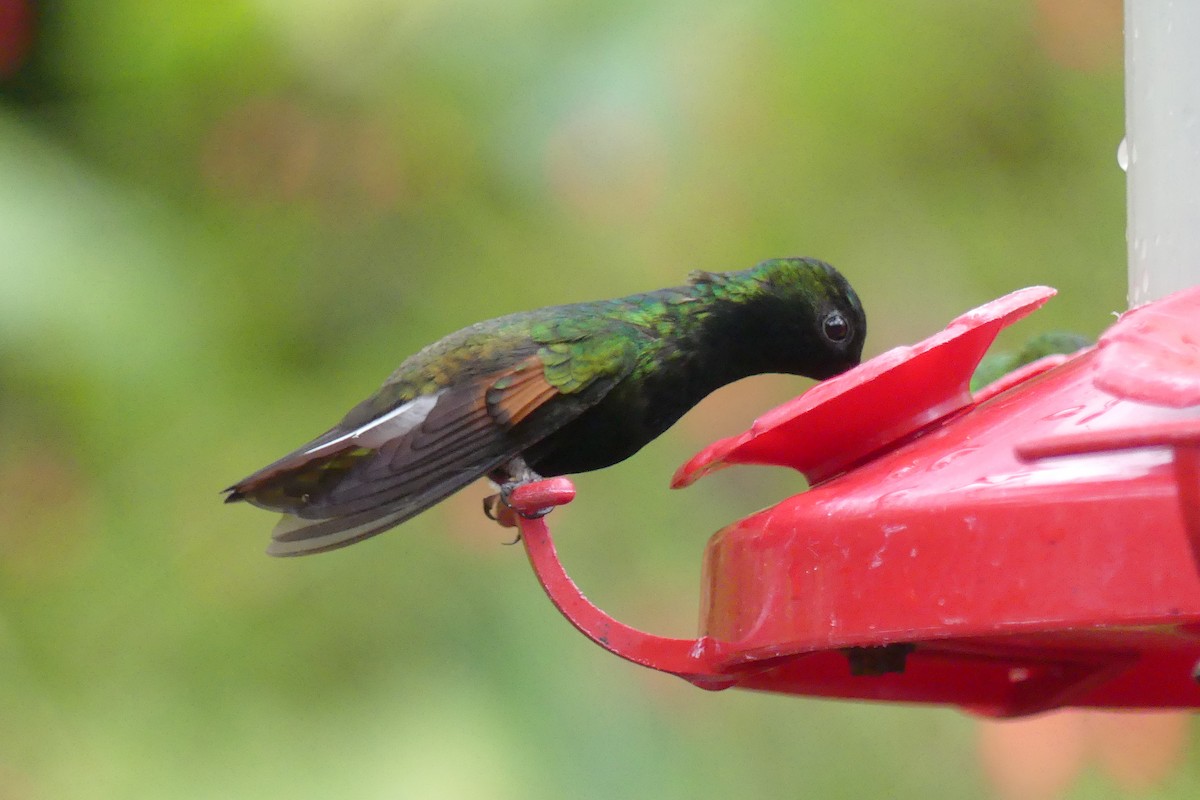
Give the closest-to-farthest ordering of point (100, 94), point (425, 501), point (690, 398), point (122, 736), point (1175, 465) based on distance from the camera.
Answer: point (1175, 465)
point (425, 501)
point (690, 398)
point (122, 736)
point (100, 94)

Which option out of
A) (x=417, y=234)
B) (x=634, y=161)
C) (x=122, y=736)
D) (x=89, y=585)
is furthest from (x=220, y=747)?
(x=634, y=161)

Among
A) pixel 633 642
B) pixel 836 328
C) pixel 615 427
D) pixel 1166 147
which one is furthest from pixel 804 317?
pixel 633 642

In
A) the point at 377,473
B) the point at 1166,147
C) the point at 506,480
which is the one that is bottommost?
the point at 506,480

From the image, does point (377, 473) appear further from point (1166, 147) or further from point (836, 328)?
point (1166, 147)

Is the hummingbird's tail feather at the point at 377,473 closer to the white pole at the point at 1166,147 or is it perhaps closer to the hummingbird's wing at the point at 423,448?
the hummingbird's wing at the point at 423,448

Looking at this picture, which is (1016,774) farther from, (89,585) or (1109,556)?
(1109,556)

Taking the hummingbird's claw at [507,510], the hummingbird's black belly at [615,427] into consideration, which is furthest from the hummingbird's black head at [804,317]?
the hummingbird's claw at [507,510]
